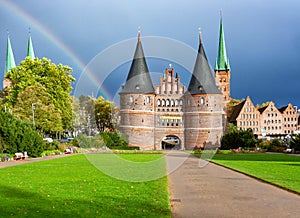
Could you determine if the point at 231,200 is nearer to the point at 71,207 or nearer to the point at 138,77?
the point at 71,207

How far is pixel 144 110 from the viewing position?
6131 centimetres

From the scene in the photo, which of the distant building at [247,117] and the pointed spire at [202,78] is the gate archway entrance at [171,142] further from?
the distant building at [247,117]

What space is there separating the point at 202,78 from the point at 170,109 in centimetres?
724

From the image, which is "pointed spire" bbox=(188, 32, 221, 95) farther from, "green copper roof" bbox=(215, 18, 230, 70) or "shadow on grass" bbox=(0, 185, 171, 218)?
"shadow on grass" bbox=(0, 185, 171, 218)

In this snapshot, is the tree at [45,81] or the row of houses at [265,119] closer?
the tree at [45,81]

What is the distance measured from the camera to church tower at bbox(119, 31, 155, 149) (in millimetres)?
60000

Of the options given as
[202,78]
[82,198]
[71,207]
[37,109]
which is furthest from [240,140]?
[71,207]

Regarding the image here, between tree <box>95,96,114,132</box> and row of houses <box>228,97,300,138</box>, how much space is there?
32.5 metres

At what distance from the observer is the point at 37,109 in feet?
141

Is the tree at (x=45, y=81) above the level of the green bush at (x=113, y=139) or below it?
above

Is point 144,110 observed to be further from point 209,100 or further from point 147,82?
point 209,100

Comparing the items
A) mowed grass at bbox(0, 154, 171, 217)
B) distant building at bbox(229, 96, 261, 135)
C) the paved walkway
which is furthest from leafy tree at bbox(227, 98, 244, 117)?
mowed grass at bbox(0, 154, 171, 217)

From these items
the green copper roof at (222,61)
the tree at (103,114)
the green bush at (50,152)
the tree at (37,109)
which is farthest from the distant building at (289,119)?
the green bush at (50,152)

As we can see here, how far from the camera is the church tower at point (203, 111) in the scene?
6188 cm
